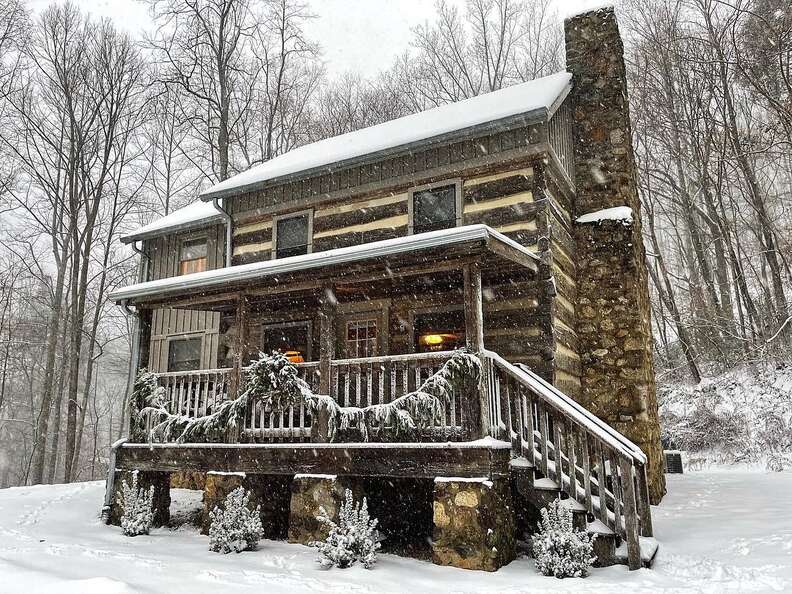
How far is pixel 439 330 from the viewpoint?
11.6m

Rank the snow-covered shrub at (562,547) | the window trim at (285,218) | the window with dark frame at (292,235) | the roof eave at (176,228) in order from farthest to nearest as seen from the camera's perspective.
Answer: the roof eave at (176,228)
the window with dark frame at (292,235)
the window trim at (285,218)
the snow-covered shrub at (562,547)

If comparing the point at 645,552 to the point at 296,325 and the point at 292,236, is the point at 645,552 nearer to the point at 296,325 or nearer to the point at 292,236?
the point at 296,325

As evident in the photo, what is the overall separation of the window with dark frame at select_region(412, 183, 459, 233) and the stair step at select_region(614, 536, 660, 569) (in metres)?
6.00

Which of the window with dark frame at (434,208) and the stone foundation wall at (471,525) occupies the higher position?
the window with dark frame at (434,208)

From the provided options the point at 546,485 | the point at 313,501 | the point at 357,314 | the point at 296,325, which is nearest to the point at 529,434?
the point at 546,485

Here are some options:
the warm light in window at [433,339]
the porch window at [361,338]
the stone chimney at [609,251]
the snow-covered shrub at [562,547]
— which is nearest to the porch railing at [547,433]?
the snow-covered shrub at [562,547]

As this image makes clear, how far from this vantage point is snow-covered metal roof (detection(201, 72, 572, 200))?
11.0 meters

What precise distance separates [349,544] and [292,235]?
7.36 meters

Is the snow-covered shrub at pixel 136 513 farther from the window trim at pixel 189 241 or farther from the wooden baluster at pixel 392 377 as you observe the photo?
the window trim at pixel 189 241

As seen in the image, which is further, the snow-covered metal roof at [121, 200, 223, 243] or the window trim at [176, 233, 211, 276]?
the window trim at [176, 233, 211, 276]

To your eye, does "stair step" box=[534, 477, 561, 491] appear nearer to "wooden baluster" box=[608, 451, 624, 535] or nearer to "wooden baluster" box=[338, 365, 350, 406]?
"wooden baluster" box=[608, 451, 624, 535]

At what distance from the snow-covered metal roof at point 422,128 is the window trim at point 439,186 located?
0.83 metres

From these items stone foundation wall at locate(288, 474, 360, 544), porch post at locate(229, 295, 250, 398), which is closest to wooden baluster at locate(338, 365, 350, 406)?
stone foundation wall at locate(288, 474, 360, 544)

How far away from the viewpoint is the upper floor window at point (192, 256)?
16.0 m
